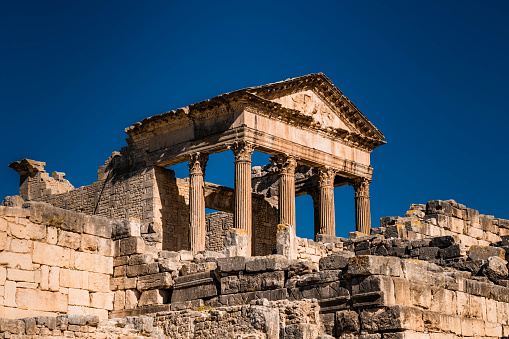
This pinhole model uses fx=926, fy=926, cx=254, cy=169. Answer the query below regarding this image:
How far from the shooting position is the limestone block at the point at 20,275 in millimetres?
16248

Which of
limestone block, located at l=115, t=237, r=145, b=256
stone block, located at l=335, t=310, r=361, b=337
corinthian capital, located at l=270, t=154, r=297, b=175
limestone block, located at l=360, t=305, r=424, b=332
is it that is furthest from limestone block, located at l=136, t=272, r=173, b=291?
corinthian capital, located at l=270, t=154, r=297, b=175

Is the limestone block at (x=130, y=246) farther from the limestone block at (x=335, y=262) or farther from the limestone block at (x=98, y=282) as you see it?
the limestone block at (x=335, y=262)

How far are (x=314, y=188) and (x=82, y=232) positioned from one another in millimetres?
21711

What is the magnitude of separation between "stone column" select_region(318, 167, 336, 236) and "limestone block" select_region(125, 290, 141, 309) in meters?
17.8

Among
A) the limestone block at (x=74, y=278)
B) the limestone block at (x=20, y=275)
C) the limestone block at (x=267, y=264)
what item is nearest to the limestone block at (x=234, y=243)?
the limestone block at (x=74, y=278)

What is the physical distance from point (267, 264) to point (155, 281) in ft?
9.16

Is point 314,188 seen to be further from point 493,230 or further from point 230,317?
point 230,317

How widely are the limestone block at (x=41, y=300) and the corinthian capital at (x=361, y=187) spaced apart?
70.2 feet

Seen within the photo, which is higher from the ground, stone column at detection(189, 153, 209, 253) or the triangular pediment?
the triangular pediment

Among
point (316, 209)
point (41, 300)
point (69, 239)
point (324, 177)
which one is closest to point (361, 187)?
point (316, 209)

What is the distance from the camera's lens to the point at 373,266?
1383 cm

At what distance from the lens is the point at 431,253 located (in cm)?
1878

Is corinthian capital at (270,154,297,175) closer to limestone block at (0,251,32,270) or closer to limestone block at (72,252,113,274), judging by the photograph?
limestone block at (72,252,113,274)

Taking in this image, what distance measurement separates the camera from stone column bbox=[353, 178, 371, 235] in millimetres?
36406
